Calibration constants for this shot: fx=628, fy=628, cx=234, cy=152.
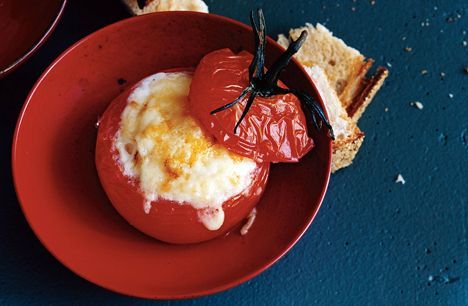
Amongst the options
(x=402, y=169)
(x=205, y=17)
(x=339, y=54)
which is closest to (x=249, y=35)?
(x=205, y=17)

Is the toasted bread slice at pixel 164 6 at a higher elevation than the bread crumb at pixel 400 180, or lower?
higher

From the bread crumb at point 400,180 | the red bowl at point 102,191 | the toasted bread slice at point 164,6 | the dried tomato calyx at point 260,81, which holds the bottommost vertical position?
the bread crumb at point 400,180

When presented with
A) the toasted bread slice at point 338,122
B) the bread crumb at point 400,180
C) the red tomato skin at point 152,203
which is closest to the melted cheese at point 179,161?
the red tomato skin at point 152,203

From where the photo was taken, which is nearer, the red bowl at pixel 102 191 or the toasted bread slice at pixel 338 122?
the red bowl at pixel 102 191

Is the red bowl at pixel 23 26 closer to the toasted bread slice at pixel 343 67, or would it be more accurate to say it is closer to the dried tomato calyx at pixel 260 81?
the dried tomato calyx at pixel 260 81

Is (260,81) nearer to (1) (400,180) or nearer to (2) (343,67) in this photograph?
(2) (343,67)

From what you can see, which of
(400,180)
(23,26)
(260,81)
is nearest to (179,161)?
(260,81)

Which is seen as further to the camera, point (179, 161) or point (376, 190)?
point (376, 190)
